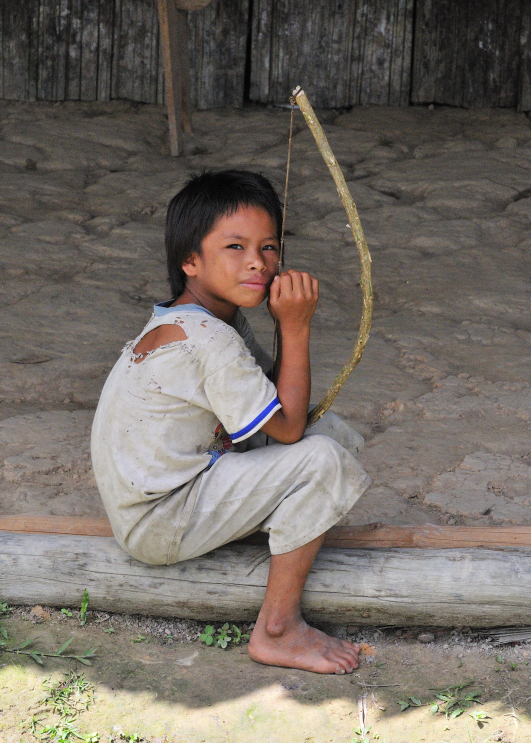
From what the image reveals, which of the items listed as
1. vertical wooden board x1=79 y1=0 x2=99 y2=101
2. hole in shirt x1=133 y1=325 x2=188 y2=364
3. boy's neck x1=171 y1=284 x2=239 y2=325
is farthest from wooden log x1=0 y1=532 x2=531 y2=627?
vertical wooden board x1=79 y1=0 x2=99 y2=101

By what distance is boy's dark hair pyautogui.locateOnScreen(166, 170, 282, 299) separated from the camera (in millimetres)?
2059

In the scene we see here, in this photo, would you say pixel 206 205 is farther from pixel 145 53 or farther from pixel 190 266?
pixel 145 53

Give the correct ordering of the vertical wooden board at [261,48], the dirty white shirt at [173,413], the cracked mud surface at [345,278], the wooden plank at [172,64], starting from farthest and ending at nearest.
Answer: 1. the vertical wooden board at [261,48]
2. the wooden plank at [172,64]
3. the cracked mud surface at [345,278]
4. the dirty white shirt at [173,413]

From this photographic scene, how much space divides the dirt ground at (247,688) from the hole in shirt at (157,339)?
680 mm

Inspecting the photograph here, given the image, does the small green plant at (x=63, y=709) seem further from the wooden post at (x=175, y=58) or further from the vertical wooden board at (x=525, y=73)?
the vertical wooden board at (x=525, y=73)

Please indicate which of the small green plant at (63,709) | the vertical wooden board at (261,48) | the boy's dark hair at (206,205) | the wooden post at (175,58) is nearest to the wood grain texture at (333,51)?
the vertical wooden board at (261,48)

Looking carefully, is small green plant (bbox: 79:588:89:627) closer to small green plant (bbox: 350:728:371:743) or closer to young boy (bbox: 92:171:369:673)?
young boy (bbox: 92:171:369:673)

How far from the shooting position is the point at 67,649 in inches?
76.2

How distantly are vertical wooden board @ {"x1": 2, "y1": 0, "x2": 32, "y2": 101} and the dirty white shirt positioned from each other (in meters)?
5.64

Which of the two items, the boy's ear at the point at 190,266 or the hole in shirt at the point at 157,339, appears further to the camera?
the boy's ear at the point at 190,266

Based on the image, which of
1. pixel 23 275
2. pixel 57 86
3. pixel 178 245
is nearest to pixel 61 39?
pixel 57 86

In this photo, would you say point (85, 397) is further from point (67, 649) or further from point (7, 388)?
point (67, 649)

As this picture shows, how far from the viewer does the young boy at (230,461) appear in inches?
74.5

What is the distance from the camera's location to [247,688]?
1.83 metres
